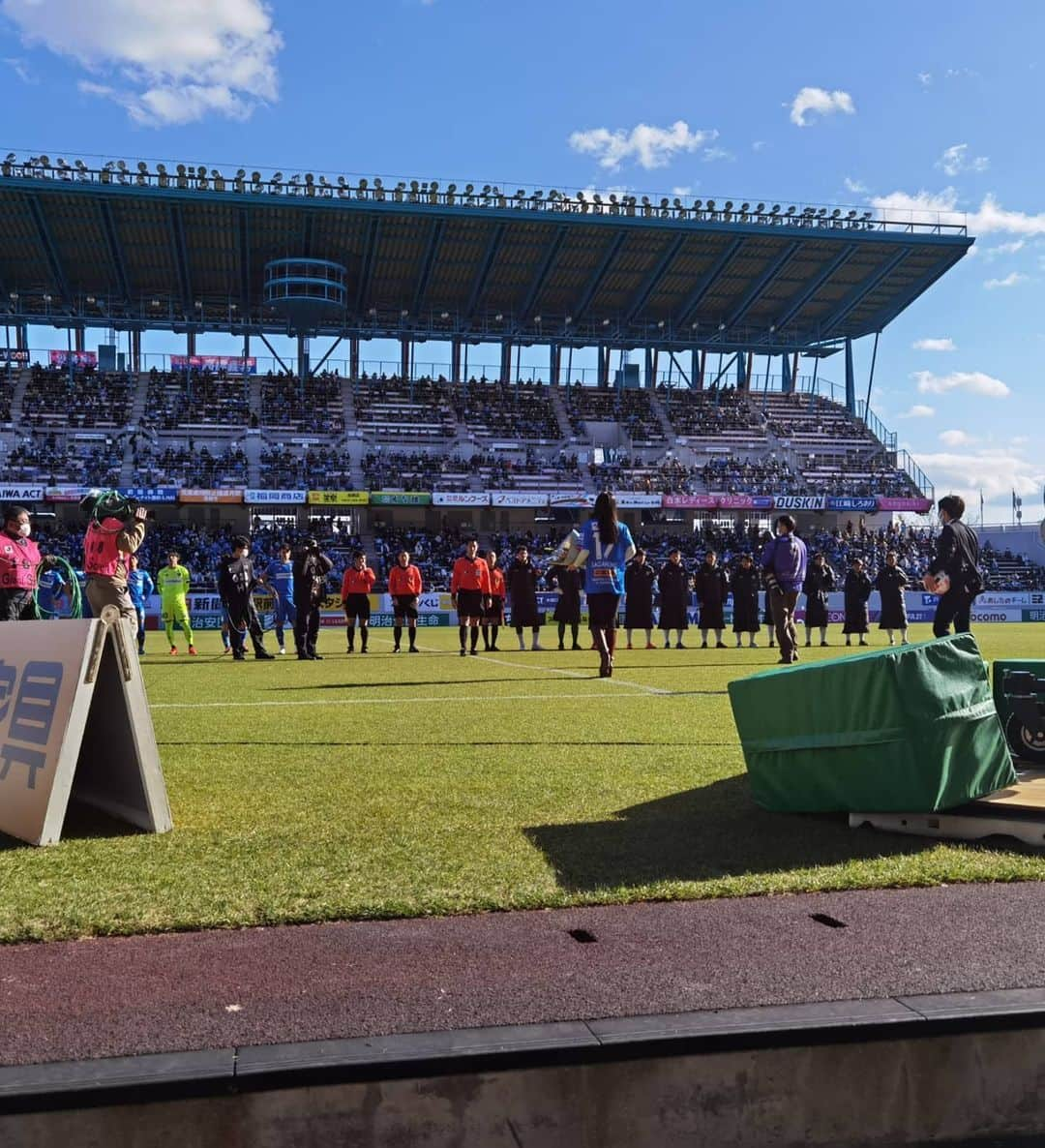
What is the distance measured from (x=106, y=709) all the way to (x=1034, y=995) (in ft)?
12.4

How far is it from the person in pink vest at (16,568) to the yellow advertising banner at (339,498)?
106 ft

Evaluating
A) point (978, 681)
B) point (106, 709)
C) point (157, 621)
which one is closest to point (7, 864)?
point (106, 709)

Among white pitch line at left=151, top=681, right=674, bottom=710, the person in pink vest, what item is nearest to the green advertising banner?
the person in pink vest

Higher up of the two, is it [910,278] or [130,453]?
[910,278]

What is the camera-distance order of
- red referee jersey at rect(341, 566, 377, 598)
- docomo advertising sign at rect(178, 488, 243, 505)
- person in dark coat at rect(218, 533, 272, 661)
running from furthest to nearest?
docomo advertising sign at rect(178, 488, 243, 505) → red referee jersey at rect(341, 566, 377, 598) → person in dark coat at rect(218, 533, 272, 661)

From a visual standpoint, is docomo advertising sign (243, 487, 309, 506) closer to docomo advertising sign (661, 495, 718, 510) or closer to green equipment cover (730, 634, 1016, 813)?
docomo advertising sign (661, 495, 718, 510)

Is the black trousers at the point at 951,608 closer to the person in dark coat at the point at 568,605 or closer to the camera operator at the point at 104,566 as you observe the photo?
the camera operator at the point at 104,566

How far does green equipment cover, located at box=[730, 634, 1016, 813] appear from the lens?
4188 mm

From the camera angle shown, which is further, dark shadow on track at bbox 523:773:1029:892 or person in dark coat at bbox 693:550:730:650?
person in dark coat at bbox 693:550:730:650

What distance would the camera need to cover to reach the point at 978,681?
4406 mm

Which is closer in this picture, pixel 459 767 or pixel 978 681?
pixel 978 681

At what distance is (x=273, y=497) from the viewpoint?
42812 mm

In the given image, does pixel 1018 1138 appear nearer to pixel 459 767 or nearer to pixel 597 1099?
pixel 597 1099

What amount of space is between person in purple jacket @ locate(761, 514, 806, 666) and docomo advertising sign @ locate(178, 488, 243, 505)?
105ft
